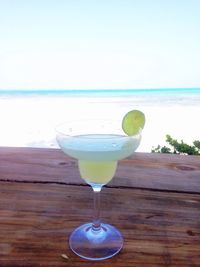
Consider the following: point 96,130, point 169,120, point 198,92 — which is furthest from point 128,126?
point 198,92

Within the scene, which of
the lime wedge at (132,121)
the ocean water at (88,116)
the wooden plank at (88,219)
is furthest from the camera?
the ocean water at (88,116)

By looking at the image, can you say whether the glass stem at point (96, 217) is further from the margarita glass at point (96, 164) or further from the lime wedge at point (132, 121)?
the lime wedge at point (132, 121)

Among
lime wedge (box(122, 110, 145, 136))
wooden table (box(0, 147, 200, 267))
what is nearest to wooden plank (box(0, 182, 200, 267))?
wooden table (box(0, 147, 200, 267))

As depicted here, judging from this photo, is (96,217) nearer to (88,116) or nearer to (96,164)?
(96,164)

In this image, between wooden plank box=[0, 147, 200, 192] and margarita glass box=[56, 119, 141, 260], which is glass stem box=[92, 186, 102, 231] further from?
wooden plank box=[0, 147, 200, 192]

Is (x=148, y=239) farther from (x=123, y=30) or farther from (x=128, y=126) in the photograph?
(x=123, y=30)

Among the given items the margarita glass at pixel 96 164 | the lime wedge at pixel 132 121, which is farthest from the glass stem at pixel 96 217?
the lime wedge at pixel 132 121
